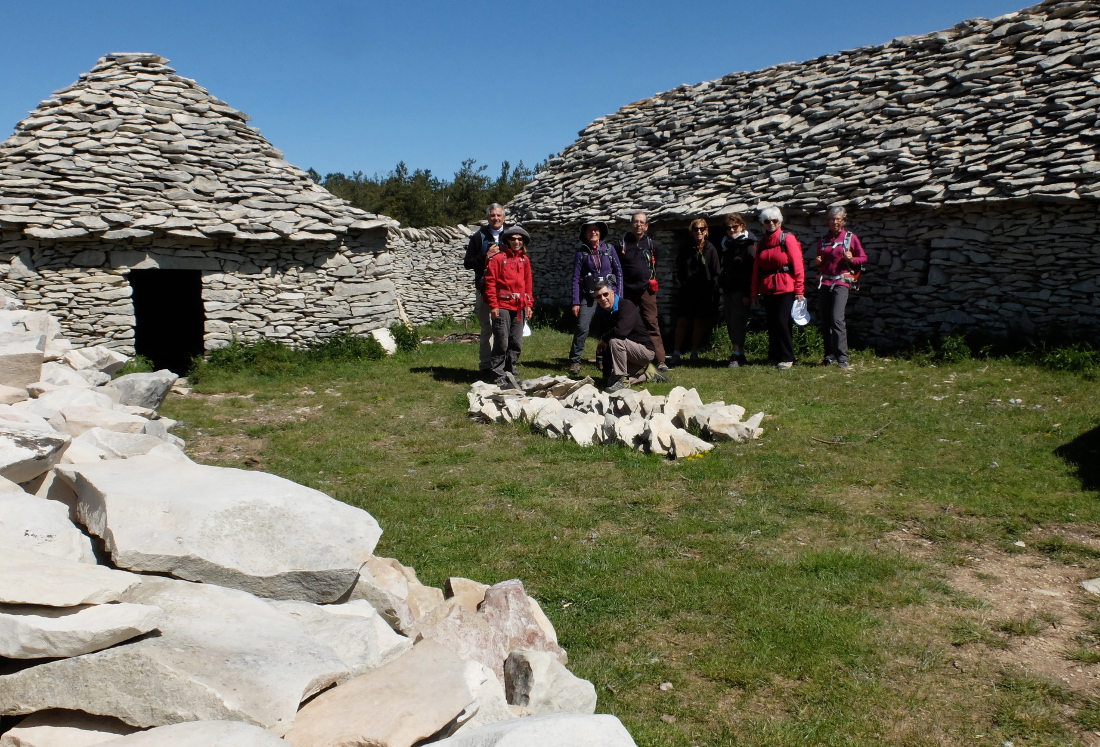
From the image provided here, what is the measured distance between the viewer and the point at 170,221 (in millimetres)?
10398

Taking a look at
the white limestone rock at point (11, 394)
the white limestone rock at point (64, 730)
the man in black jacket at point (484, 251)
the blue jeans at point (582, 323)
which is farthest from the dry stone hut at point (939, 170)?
the white limestone rock at point (64, 730)

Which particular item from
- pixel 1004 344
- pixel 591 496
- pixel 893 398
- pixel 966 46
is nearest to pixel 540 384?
pixel 591 496

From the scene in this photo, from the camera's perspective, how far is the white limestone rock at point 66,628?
84.9 inches

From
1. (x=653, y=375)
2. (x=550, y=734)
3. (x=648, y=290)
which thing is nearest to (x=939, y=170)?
(x=648, y=290)

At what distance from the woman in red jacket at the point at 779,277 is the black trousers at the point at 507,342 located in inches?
125

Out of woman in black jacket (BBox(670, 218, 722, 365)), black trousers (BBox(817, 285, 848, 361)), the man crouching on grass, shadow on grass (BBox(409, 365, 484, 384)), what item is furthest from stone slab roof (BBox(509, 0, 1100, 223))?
shadow on grass (BBox(409, 365, 484, 384))

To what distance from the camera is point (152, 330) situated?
1355 cm

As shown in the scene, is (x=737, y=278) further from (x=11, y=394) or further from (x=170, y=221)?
(x=11, y=394)

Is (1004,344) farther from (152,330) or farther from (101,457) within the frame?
(152,330)

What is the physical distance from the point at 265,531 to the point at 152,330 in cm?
1210

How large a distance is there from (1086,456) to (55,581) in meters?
6.51

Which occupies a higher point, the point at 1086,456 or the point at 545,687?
the point at 1086,456

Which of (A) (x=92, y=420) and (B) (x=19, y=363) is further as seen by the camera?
(B) (x=19, y=363)

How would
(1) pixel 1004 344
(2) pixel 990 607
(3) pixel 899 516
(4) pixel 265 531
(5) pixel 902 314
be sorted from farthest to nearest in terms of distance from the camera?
1. (5) pixel 902 314
2. (1) pixel 1004 344
3. (3) pixel 899 516
4. (2) pixel 990 607
5. (4) pixel 265 531
